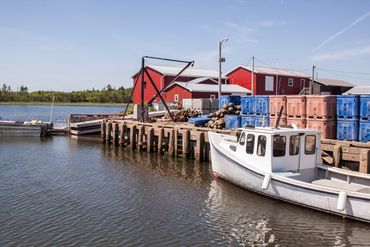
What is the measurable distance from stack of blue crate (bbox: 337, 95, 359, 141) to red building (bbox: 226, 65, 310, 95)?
3023 cm

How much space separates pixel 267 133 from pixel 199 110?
20.1 meters

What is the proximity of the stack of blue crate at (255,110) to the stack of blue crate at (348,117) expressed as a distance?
419cm

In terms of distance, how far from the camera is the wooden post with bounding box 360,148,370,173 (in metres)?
14.4

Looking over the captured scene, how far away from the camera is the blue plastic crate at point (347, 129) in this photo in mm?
17375

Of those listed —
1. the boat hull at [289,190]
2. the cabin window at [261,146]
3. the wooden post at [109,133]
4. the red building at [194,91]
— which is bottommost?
the boat hull at [289,190]

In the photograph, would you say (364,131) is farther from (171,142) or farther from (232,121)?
(171,142)

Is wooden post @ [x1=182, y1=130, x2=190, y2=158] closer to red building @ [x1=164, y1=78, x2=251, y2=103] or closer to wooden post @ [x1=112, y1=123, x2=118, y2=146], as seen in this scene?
wooden post @ [x1=112, y1=123, x2=118, y2=146]

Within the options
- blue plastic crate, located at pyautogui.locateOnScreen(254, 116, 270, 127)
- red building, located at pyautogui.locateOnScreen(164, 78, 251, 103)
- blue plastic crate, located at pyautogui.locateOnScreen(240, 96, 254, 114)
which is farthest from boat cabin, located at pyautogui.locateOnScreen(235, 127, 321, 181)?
red building, located at pyautogui.locateOnScreen(164, 78, 251, 103)

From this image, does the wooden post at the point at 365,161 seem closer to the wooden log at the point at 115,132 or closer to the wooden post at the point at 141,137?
the wooden post at the point at 141,137

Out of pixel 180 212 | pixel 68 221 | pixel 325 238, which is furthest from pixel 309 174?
pixel 68 221

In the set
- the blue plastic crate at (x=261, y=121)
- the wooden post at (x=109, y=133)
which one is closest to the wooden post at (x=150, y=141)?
the wooden post at (x=109, y=133)

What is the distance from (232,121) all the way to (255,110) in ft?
6.02

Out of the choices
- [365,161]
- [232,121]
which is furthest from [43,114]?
[365,161]

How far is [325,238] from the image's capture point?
1084 centimetres
